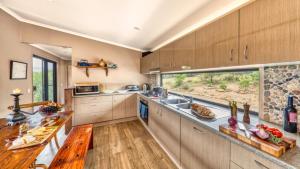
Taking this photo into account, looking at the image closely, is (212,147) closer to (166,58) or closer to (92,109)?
(166,58)

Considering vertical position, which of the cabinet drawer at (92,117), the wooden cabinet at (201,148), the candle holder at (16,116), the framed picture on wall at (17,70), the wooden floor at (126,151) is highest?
the framed picture on wall at (17,70)

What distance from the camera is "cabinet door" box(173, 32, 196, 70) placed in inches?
75.1

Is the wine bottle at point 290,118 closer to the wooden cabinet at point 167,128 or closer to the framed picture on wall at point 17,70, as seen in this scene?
the wooden cabinet at point 167,128

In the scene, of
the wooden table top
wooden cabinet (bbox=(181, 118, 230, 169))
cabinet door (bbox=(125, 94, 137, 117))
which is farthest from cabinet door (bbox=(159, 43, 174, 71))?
the wooden table top

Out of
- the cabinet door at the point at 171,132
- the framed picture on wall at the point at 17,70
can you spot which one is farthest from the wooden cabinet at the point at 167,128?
the framed picture on wall at the point at 17,70

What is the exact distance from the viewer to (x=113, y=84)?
424cm

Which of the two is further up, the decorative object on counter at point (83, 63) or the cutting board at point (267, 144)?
the decorative object on counter at point (83, 63)

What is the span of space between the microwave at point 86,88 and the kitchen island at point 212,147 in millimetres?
2216

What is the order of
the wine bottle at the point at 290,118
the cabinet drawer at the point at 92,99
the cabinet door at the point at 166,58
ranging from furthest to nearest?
the cabinet drawer at the point at 92,99, the cabinet door at the point at 166,58, the wine bottle at the point at 290,118

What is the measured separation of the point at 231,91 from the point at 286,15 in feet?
3.94

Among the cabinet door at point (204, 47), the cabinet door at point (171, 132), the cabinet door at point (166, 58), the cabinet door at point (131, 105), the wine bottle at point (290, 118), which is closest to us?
the wine bottle at point (290, 118)

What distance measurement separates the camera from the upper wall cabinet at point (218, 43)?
1.30 metres

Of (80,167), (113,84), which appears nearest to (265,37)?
(80,167)

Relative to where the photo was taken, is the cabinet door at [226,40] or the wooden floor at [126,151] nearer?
the cabinet door at [226,40]
